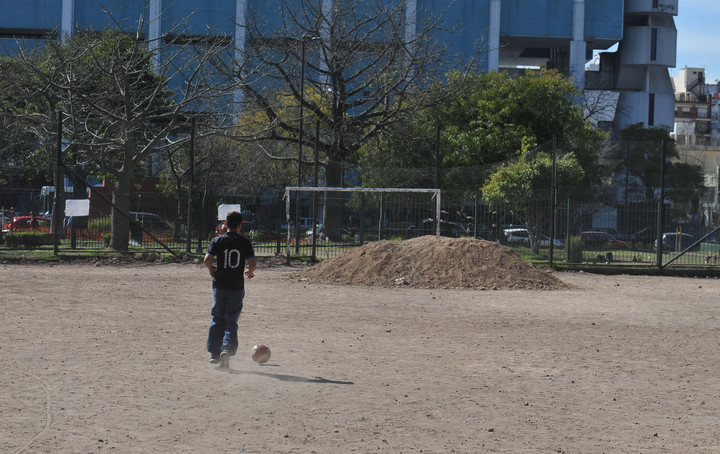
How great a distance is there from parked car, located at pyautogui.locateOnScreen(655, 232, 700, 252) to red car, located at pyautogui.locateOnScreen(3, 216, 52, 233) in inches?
752

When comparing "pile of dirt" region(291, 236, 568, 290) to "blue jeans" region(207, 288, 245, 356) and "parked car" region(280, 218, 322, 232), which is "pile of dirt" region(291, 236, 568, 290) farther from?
"blue jeans" region(207, 288, 245, 356)

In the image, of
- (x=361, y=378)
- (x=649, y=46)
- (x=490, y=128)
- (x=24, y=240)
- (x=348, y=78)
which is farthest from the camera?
(x=649, y=46)

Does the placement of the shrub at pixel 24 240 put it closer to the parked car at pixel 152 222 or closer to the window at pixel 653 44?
the parked car at pixel 152 222

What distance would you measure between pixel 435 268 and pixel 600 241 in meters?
7.64

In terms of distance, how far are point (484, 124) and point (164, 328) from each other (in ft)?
94.4

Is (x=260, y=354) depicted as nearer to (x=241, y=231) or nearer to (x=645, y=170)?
(x=241, y=231)

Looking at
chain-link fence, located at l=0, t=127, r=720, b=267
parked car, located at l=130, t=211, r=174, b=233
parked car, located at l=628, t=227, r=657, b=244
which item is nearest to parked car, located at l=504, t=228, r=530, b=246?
chain-link fence, located at l=0, t=127, r=720, b=267

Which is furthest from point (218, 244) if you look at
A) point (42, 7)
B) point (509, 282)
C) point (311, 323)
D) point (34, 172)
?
point (42, 7)

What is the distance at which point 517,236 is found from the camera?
24.7 m

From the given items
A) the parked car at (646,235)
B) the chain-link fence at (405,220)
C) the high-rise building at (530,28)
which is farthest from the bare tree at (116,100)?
the high-rise building at (530,28)

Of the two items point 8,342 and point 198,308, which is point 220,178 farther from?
point 8,342

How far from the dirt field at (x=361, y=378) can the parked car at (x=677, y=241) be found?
871 cm

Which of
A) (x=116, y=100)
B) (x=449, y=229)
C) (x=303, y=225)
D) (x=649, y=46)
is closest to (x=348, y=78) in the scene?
(x=116, y=100)

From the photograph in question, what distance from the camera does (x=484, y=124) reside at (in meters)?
38.2
